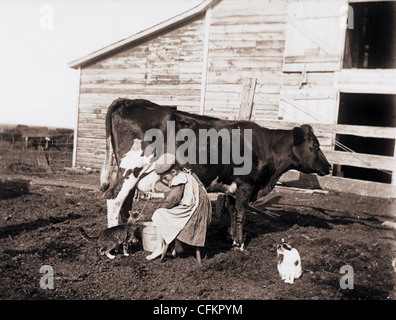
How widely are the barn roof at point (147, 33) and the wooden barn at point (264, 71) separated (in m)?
0.04

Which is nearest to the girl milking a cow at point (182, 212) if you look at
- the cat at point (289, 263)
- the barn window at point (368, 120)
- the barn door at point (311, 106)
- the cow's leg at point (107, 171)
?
the cat at point (289, 263)

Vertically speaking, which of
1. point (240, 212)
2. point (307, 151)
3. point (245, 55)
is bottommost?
point (240, 212)

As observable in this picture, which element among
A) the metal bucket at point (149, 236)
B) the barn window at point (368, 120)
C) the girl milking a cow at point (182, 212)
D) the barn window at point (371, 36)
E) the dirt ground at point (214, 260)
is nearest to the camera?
the dirt ground at point (214, 260)

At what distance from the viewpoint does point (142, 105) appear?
264 inches

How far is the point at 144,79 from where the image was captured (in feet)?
48.3

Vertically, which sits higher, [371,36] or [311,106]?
[371,36]

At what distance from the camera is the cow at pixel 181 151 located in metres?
6.34

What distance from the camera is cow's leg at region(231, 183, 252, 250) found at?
639cm

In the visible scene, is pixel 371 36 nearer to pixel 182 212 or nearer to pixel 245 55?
pixel 245 55

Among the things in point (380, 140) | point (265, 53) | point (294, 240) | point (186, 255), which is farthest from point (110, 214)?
point (380, 140)

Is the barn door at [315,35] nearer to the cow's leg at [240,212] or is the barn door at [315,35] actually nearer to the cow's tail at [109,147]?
the cow's leg at [240,212]

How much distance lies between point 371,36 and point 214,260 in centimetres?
1490

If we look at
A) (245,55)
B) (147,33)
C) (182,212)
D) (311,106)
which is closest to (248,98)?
(182,212)

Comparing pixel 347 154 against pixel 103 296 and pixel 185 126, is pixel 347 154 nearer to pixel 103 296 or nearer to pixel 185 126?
pixel 185 126
